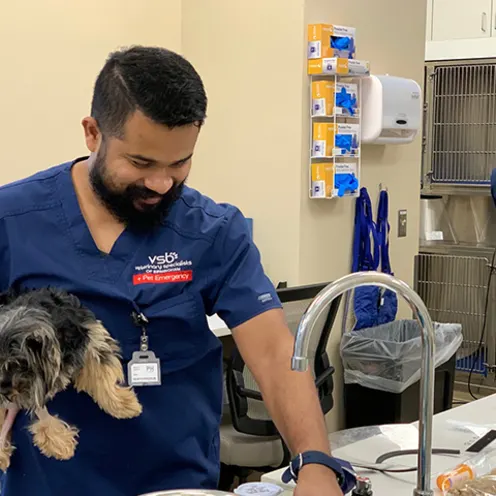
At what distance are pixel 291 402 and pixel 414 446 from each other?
0.67 metres

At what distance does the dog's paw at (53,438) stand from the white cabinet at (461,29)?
13.2 ft

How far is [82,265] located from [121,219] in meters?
0.10

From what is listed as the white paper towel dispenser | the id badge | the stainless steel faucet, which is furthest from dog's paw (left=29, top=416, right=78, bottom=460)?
the white paper towel dispenser

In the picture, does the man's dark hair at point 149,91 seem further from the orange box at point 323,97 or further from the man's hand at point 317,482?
the orange box at point 323,97

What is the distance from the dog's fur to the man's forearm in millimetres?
223

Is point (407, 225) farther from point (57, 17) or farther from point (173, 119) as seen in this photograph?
point (173, 119)

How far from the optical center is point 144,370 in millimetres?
1318

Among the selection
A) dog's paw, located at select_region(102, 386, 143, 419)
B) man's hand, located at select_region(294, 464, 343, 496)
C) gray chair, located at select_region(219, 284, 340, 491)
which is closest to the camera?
man's hand, located at select_region(294, 464, 343, 496)

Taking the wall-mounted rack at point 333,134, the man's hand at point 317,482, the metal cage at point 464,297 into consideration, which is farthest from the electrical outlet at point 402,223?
the man's hand at point 317,482

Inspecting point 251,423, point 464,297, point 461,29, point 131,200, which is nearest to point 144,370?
point 131,200

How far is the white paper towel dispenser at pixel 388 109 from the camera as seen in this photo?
341 cm

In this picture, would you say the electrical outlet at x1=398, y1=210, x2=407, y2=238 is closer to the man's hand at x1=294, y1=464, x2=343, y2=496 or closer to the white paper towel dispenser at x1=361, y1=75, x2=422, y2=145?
the white paper towel dispenser at x1=361, y1=75, x2=422, y2=145

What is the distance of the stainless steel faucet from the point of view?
1037mm

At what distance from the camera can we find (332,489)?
1169 mm
